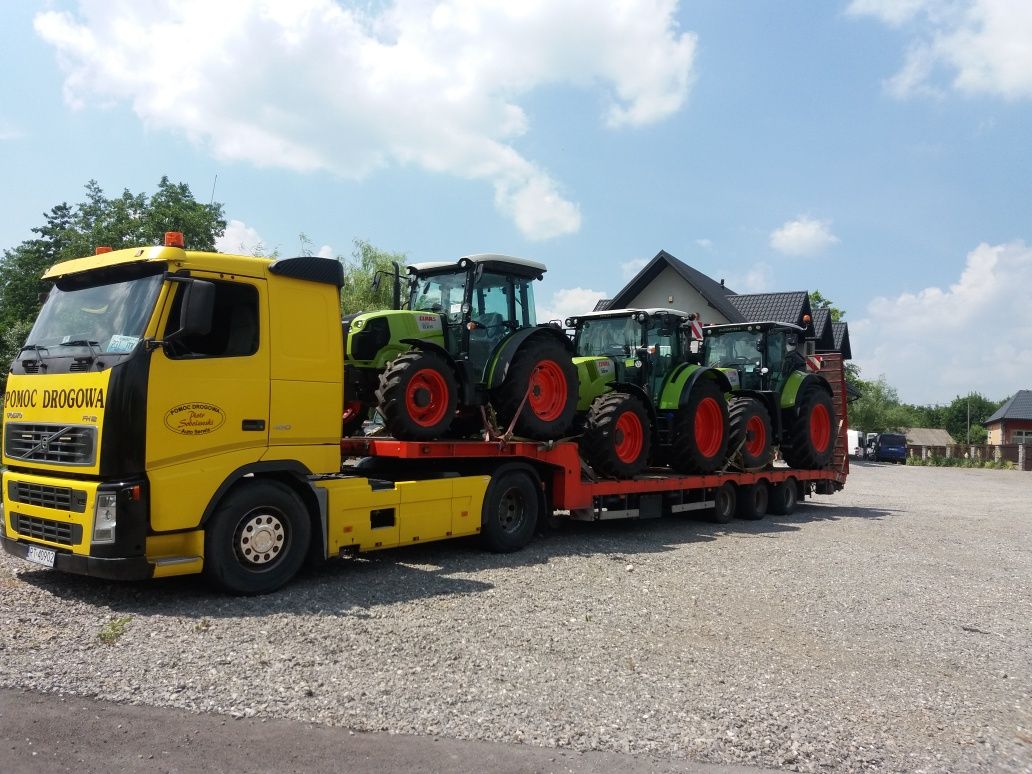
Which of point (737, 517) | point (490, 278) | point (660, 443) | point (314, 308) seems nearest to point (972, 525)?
point (737, 517)

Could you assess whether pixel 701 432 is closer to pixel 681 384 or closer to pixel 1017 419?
pixel 681 384

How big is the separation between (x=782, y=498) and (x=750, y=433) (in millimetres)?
1726

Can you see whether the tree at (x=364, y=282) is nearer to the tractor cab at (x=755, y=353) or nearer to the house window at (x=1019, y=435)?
the tractor cab at (x=755, y=353)

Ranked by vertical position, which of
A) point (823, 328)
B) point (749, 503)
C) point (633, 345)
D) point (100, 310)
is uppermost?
point (823, 328)

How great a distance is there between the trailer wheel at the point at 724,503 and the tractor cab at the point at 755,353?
2.41 m

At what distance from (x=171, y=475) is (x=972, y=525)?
13230mm

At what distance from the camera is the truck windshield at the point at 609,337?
12953 millimetres

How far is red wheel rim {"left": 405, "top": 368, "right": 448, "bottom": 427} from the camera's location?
8.69m

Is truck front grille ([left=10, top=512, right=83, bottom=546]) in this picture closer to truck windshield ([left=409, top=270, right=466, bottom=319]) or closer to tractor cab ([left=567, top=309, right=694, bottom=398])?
truck windshield ([left=409, top=270, right=466, bottom=319])

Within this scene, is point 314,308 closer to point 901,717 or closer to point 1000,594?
point 901,717

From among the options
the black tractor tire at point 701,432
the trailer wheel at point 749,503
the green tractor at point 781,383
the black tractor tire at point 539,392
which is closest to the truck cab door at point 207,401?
the black tractor tire at point 539,392

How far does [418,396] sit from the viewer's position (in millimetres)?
8750

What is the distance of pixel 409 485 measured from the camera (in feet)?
28.1

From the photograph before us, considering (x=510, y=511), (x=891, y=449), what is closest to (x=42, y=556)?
(x=510, y=511)
